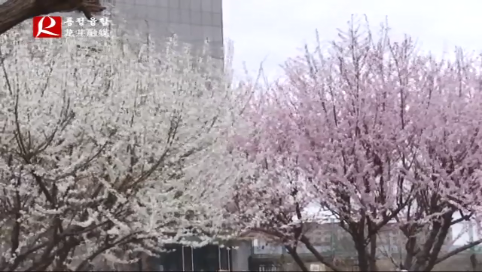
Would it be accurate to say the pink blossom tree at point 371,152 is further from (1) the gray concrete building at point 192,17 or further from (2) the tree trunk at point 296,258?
(1) the gray concrete building at point 192,17

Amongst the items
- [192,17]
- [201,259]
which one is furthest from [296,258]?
[192,17]

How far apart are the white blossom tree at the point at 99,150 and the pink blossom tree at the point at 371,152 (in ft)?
5.90

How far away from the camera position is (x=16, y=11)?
4.36 m

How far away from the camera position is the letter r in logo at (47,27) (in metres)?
8.80

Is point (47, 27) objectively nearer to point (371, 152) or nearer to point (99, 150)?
point (99, 150)

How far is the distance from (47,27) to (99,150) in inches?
125

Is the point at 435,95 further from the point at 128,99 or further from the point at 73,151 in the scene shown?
the point at 73,151


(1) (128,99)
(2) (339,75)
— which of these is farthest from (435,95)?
(1) (128,99)

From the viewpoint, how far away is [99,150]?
6883 mm

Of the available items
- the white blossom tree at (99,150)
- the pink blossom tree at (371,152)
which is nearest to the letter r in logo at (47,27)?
the white blossom tree at (99,150)

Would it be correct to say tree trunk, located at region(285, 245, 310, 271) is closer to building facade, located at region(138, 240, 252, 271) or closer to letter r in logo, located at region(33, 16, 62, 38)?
building facade, located at region(138, 240, 252, 271)

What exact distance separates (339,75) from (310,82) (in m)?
0.58

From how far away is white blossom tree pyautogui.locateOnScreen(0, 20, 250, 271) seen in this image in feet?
22.5

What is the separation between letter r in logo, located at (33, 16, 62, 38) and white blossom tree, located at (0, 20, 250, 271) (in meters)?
0.13
